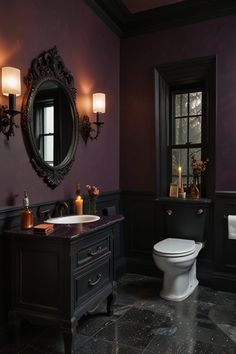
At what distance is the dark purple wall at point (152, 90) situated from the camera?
2975 millimetres

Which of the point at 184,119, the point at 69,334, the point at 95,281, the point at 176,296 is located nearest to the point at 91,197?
the point at 95,281

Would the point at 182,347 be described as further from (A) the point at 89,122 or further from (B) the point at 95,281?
(A) the point at 89,122

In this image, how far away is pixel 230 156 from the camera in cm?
298

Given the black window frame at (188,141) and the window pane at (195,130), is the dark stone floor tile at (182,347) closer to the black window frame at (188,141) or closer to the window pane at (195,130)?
the black window frame at (188,141)

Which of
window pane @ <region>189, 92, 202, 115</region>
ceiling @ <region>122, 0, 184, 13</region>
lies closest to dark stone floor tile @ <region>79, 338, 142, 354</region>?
window pane @ <region>189, 92, 202, 115</region>

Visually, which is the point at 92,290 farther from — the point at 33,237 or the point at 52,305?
the point at 33,237

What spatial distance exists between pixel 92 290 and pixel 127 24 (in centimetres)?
283

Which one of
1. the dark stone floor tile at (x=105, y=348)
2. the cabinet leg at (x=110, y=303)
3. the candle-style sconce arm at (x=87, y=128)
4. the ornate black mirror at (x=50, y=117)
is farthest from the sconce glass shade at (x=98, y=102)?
the dark stone floor tile at (x=105, y=348)

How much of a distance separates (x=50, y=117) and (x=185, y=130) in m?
1.69

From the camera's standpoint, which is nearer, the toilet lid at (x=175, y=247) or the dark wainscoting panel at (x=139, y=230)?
the toilet lid at (x=175, y=247)

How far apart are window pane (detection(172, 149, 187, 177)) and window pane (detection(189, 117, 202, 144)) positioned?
0.16 meters

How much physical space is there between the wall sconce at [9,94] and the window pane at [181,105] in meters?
2.05

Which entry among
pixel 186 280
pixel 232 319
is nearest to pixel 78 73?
pixel 186 280

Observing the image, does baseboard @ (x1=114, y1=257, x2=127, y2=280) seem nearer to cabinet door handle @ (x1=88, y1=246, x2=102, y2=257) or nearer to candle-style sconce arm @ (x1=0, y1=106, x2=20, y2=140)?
cabinet door handle @ (x1=88, y1=246, x2=102, y2=257)
